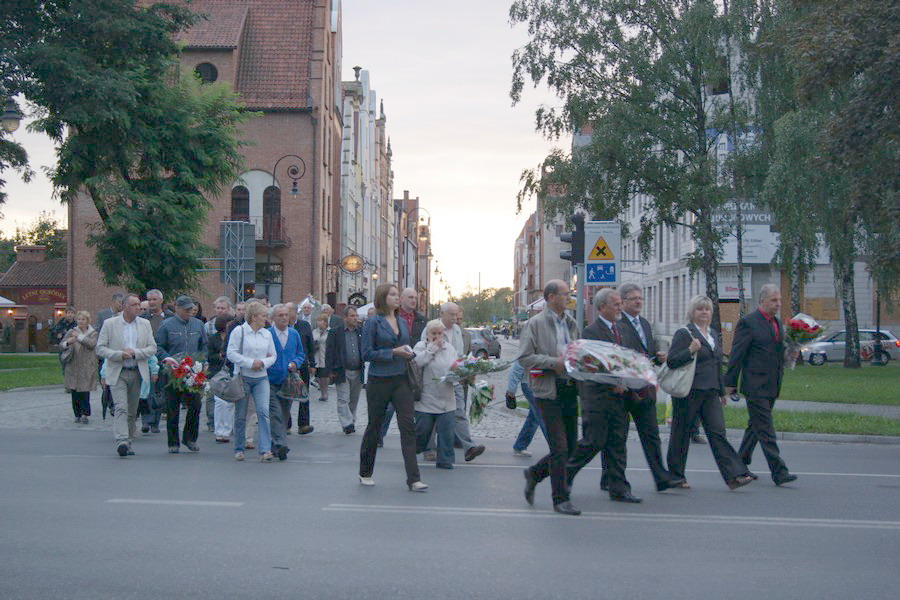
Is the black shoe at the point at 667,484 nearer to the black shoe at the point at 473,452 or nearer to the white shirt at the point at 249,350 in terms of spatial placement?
the black shoe at the point at 473,452

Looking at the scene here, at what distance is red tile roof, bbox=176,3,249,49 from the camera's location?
4400 centimetres

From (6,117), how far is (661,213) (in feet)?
65.1

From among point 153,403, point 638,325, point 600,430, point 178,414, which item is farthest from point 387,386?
point 153,403

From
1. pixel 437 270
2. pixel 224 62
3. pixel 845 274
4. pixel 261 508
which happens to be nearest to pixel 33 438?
pixel 261 508

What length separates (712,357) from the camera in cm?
948

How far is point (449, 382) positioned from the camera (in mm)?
10977

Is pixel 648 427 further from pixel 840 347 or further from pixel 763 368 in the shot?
pixel 840 347

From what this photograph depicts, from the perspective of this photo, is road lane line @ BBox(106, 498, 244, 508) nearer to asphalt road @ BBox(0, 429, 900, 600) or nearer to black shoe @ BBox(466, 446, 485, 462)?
asphalt road @ BBox(0, 429, 900, 600)

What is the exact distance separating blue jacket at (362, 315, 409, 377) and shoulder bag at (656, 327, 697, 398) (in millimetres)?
2431

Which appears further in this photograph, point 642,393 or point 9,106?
point 9,106

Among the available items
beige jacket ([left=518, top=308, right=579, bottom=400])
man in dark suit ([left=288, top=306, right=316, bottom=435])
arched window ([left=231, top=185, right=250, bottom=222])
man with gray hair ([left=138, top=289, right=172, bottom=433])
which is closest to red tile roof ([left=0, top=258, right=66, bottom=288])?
arched window ([left=231, top=185, right=250, bottom=222])

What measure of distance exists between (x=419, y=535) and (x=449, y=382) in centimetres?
392

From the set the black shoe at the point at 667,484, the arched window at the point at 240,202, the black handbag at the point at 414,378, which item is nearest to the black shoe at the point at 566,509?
the black shoe at the point at 667,484

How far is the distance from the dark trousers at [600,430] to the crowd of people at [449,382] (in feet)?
0.04
